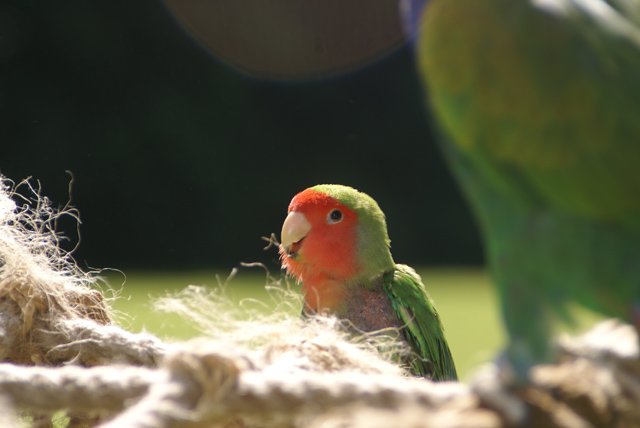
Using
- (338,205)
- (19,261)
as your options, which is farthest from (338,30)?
(19,261)

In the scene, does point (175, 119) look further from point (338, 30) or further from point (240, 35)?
point (338, 30)

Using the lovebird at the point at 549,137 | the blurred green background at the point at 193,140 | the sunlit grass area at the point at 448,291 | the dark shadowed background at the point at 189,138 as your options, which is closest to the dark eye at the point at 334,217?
the lovebird at the point at 549,137

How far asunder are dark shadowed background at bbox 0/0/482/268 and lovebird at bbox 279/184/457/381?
4.77 metres

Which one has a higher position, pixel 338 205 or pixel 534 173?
pixel 338 205

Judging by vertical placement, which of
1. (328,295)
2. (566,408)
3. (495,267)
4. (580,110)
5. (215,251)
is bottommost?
(566,408)

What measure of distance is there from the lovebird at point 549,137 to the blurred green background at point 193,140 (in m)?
5.42

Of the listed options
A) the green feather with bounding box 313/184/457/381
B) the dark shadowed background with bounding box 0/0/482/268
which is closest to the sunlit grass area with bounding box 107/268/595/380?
the dark shadowed background with bounding box 0/0/482/268

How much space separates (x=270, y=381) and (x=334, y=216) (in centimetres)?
98

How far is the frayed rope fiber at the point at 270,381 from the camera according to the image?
0.68 meters

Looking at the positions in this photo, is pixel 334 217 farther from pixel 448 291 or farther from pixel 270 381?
pixel 448 291

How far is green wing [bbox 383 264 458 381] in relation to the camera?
1607 mm

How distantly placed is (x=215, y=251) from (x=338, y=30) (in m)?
2.00

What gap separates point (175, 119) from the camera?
7074 millimetres

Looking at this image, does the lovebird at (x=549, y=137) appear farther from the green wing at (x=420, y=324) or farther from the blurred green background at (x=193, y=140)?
the blurred green background at (x=193, y=140)
